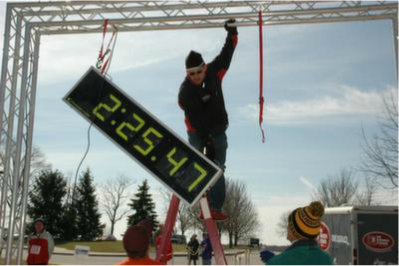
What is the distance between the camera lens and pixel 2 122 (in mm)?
7301

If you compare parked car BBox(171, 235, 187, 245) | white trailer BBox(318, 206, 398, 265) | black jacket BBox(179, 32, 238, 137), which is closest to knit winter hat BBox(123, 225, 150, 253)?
black jacket BBox(179, 32, 238, 137)

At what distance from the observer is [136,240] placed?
102 inches

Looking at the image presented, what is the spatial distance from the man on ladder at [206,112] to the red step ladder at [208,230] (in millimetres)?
621

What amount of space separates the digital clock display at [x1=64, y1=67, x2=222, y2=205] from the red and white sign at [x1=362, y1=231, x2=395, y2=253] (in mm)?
6002

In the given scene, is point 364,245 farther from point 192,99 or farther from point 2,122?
point 2,122

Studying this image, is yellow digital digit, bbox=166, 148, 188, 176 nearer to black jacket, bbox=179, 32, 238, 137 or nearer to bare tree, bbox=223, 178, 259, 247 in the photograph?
black jacket, bbox=179, 32, 238, 137

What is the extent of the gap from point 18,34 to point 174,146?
4.82 metres

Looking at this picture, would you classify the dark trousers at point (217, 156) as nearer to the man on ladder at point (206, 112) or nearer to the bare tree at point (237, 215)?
the man on ladder at point (206, 112)

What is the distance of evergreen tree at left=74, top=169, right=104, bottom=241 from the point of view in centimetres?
4175

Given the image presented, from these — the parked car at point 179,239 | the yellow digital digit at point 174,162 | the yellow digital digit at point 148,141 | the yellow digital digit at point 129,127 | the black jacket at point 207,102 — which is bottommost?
the parked car at point 179,239

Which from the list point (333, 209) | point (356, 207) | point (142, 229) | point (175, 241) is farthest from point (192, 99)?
point (175, 241)

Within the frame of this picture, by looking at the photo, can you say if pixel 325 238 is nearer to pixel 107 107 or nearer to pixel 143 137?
pixel 143 137

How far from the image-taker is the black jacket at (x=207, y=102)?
4879mm

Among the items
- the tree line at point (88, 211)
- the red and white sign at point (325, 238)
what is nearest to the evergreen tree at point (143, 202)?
the tree line at point (88, 211)
